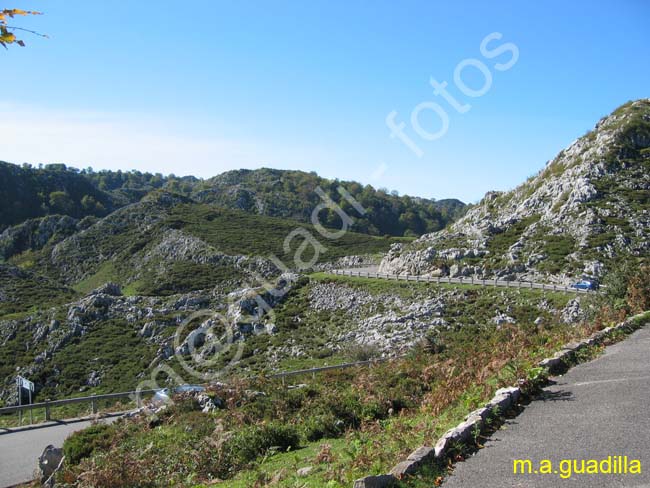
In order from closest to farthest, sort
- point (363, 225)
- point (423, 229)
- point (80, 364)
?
point (80, 364) → point (363, 225) → point (423, 229)

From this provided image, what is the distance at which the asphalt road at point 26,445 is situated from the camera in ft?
41.9

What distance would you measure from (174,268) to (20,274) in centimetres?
1946

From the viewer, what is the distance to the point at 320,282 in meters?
49.6

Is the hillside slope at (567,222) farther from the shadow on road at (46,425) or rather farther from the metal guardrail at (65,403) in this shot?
the shadow on road at (46,425)

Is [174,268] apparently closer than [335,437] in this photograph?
No

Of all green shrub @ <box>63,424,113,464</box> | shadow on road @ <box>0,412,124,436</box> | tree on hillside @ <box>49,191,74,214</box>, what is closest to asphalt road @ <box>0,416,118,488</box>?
shadow on road @ <box>0,412,124,436</box>

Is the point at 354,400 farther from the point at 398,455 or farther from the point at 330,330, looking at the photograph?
the point at 330,330

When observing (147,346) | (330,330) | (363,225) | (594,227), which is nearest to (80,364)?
(147,346)

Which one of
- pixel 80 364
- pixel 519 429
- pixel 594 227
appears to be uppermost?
pixel 594 227

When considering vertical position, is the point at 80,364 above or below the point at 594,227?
below

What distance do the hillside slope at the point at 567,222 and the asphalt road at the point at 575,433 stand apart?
30792 mm

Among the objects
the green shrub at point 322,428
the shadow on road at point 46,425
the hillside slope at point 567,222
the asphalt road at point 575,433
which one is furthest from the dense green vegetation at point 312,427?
the hillside slope at point 567,222

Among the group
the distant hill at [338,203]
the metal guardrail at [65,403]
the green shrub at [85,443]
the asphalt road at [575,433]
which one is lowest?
the metal guardrail at [65,403]

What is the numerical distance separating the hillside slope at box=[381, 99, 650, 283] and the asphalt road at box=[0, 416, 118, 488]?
32797mm
